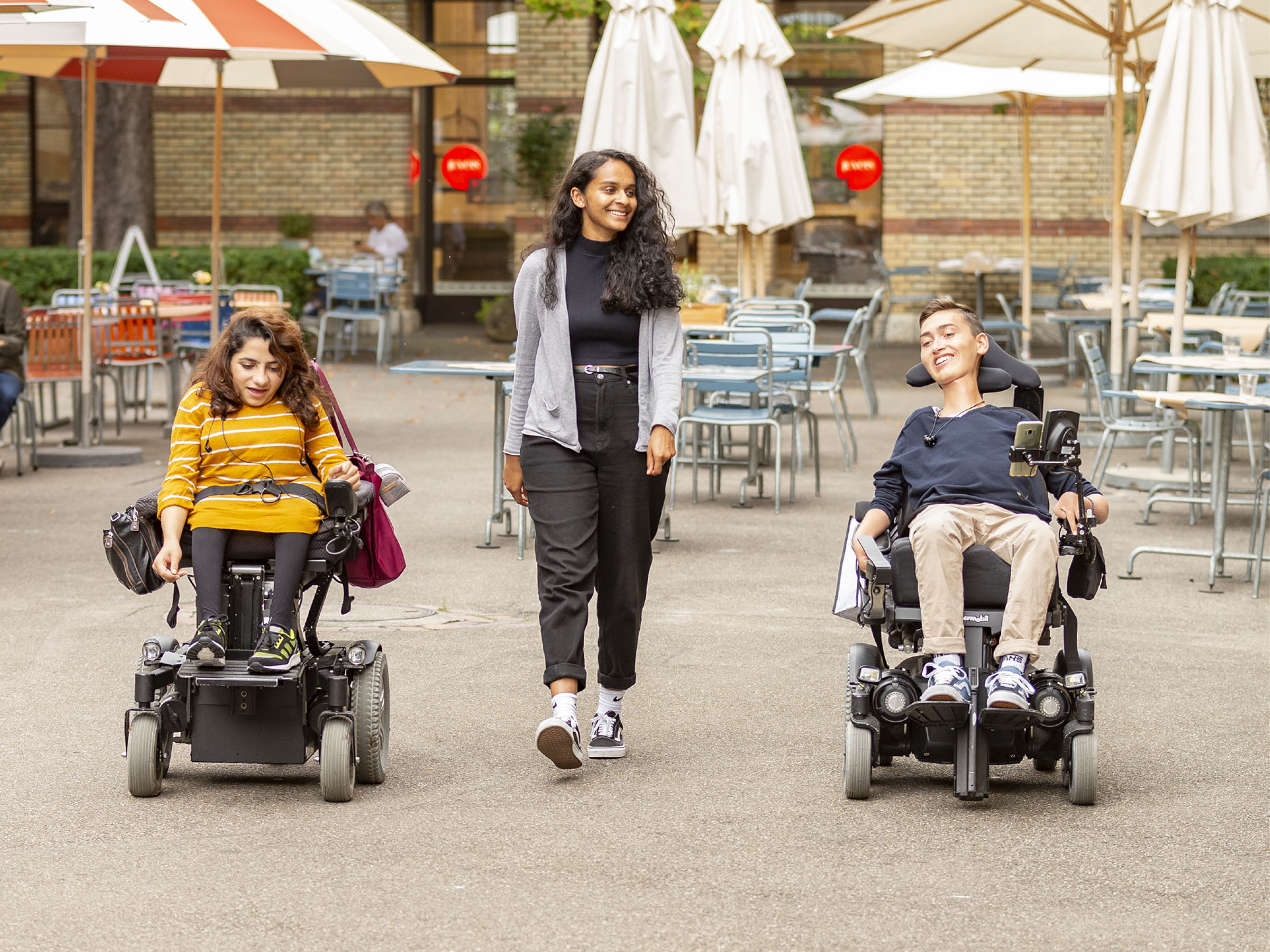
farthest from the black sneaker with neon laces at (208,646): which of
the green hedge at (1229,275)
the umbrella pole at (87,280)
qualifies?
the green hedge at (1229,275)

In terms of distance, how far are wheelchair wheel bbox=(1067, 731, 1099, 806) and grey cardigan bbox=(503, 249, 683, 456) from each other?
4.67 ft

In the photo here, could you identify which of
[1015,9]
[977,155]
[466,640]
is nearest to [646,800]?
[466,640]

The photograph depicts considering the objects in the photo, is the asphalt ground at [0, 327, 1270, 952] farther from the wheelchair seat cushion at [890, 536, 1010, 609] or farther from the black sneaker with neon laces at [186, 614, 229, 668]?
the wheelchair seat cushion at [890, 536, 1010, 609]

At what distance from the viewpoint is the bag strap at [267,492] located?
4.74 metres

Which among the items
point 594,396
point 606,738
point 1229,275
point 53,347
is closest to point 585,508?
point 594,396

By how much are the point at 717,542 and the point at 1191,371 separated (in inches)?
106

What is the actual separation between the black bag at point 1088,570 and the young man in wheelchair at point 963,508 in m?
0.08

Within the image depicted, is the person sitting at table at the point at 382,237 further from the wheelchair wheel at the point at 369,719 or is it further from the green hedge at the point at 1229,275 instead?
the wheelchair wheel at the point at 369,719

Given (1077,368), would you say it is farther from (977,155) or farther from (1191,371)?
(1191,371)

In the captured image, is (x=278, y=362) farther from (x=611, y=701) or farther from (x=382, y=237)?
(x=382, y=237)

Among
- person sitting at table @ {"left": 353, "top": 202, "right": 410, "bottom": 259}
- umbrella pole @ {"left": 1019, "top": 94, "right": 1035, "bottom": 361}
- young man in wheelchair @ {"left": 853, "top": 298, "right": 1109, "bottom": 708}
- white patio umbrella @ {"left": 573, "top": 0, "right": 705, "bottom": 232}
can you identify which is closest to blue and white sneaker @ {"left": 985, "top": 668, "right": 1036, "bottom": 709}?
young man in wheelchair @ {"left": 853, "top": 298, "right": 1109, "bottom": 708}

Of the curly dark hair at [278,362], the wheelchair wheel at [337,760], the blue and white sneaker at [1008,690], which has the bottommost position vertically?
the wheelchair wheel at [337,760]

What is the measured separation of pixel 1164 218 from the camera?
10633 mm

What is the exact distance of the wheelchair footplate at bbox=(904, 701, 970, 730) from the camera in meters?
4.48
